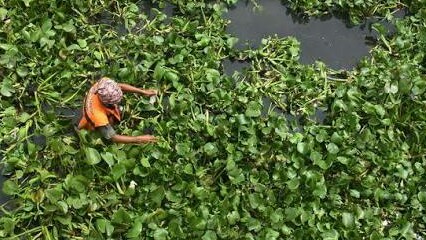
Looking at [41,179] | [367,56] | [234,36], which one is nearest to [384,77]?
[367,56]

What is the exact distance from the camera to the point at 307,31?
132 inches

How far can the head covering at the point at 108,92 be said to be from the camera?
8.73 feet

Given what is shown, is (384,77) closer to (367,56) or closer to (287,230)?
(367,56)

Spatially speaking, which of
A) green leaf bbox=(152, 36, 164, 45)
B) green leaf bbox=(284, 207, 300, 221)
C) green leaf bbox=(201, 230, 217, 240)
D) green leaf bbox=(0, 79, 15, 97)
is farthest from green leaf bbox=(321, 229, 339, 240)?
green leaf bbox=(0, 79, 15, 97)

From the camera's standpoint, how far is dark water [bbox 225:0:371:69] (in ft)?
10.7

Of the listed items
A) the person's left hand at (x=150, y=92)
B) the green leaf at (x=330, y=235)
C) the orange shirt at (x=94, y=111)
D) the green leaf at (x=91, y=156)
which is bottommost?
the green leaf at (x=330, y=235)

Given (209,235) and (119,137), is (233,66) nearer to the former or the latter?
(119,137)

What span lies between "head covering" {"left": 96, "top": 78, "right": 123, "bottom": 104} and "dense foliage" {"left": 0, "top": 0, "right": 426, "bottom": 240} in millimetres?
220

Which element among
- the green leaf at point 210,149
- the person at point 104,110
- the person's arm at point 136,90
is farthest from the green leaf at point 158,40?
the green leaf at point 210,149

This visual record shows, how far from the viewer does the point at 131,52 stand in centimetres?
309

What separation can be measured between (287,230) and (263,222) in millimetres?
113

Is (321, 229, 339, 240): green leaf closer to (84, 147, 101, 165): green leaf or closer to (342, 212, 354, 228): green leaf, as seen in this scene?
(342, 212, 354, 228): green leaf

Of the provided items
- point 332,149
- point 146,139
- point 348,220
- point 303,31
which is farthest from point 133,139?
point 303,31

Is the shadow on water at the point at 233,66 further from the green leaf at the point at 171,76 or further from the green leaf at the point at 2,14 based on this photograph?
the green leaf at the point at 2,14
